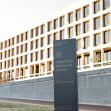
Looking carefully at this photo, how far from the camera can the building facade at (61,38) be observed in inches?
2371

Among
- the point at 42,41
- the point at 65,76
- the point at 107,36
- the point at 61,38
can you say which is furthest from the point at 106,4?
the point at 65,76

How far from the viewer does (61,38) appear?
71750mm

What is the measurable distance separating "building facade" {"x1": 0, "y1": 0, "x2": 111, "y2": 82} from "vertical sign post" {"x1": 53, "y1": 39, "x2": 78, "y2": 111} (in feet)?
101

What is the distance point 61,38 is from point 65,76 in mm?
53100

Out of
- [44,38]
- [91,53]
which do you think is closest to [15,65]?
[44,38]

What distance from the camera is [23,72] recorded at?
8594 cm

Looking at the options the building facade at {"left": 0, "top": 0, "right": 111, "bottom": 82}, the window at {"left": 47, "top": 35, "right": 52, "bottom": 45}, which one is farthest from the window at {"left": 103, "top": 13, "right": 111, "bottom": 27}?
the window at {"left": 47, "top": 35, "right": 52, "bottom": 45}

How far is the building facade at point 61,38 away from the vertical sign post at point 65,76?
30.9m

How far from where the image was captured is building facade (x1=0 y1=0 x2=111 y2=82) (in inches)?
2371

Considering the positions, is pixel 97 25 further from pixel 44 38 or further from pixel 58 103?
pixel 58 103

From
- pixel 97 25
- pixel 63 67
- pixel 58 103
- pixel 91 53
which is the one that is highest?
pixel 97 25

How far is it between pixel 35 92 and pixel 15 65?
82.9 ft

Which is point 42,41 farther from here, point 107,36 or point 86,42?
point 107,36

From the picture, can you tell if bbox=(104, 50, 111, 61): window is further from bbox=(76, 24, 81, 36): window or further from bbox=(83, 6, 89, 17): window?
bbox=(83, 6, 89, 17): window
